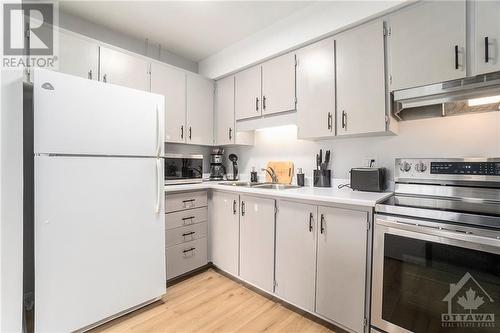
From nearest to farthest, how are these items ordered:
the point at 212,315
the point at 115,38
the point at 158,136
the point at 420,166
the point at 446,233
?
the point at 446,233 → the point at 420,166 → the point at 212,315 → the point at 158,136 → the point at 115,38

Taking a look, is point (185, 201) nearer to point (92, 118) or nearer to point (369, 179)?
point (92, 118)

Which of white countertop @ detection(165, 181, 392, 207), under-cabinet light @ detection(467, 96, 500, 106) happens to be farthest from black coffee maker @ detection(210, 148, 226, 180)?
under-cabinet light @ detection(467, 96, 500, 106)

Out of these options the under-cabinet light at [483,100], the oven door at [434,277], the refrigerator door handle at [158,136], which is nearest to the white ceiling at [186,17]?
the refrigerator door handle at [158,136]

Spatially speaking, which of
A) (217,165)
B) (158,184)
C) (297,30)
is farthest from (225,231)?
(297,30)

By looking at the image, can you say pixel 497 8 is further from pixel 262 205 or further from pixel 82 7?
pixel 82 7

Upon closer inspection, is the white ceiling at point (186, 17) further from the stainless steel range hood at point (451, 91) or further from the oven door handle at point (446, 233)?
the oven door handle at point (446, 233)

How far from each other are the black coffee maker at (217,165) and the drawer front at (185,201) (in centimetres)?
60

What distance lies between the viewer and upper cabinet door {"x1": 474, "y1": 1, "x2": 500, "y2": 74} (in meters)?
1.30

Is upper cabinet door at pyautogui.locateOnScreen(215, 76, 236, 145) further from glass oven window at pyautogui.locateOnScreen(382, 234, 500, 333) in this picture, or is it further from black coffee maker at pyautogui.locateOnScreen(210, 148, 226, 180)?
glass oven window at pyautogui.locateOnScreen(382, 234, 500, 333)

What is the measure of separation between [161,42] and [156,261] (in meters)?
2.37

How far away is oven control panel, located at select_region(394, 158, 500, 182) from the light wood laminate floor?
51.3 inches

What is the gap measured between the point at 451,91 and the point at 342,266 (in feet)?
4.22

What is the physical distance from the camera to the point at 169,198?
7.23 feet

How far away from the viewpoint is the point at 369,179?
1814 mm
